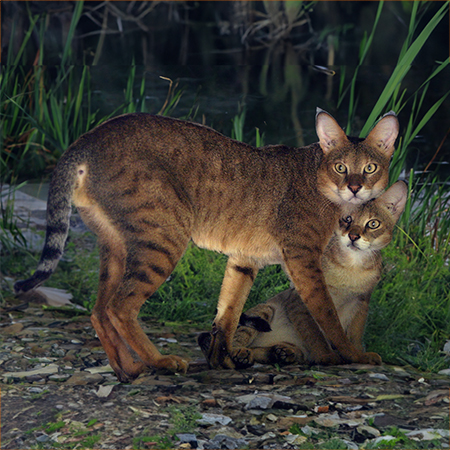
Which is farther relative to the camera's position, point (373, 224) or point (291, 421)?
point (373, 224)

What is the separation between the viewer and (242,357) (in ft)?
12.6

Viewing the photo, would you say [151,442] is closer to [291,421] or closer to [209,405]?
[209,405]

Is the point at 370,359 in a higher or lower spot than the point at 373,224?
lower

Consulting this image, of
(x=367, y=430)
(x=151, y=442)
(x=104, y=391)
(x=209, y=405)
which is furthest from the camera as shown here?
(x=104, y=391)

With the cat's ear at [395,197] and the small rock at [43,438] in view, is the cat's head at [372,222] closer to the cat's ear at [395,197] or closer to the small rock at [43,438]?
the cat's ear at [395,197]

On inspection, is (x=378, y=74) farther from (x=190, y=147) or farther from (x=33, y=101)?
(x=33, y=101)

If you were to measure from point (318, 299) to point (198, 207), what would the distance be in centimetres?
90

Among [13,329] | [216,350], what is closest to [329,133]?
[216,350]

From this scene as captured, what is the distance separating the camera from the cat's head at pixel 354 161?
3.85 meters

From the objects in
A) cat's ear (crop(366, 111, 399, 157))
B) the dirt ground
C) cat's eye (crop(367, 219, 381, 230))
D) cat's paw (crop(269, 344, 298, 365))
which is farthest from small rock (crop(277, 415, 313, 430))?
cat's ear (crop(366, 111, 399, 157))

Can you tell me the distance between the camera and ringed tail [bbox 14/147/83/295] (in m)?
3.62

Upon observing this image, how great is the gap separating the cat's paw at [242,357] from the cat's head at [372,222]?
88 cm

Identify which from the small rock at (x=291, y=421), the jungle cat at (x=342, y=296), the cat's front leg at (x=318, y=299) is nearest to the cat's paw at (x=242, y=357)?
the jungle cat at (x=342, y=296)

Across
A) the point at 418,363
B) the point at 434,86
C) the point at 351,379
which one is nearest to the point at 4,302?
the point at 351,379
